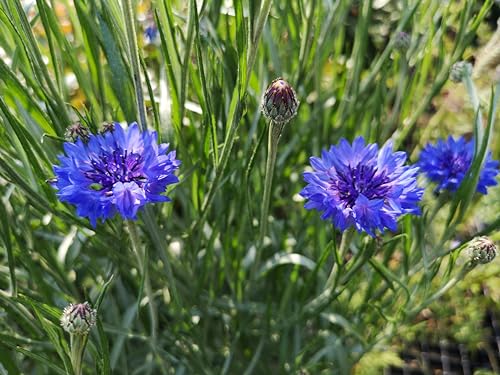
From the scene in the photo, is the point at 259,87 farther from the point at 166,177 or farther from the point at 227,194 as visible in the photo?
the point at 166,177

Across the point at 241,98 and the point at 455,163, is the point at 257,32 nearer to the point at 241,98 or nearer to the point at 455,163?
the point at 241,98

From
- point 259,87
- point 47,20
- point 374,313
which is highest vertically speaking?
point 259,87

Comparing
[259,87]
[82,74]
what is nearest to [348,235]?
[259,87]

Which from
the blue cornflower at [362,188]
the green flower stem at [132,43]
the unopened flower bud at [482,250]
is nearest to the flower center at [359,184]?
the blue cornflower at [362,188]

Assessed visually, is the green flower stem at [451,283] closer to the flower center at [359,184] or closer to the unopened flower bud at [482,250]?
the unopened flower bud at [482,250]

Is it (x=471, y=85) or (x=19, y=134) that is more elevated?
(x=471, y=85)

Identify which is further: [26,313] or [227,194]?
[227,194]

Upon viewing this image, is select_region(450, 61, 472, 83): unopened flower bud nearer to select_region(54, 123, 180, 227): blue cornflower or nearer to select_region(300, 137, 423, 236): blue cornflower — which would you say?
select_region(300, 137, 423, 236): blue cornflower
